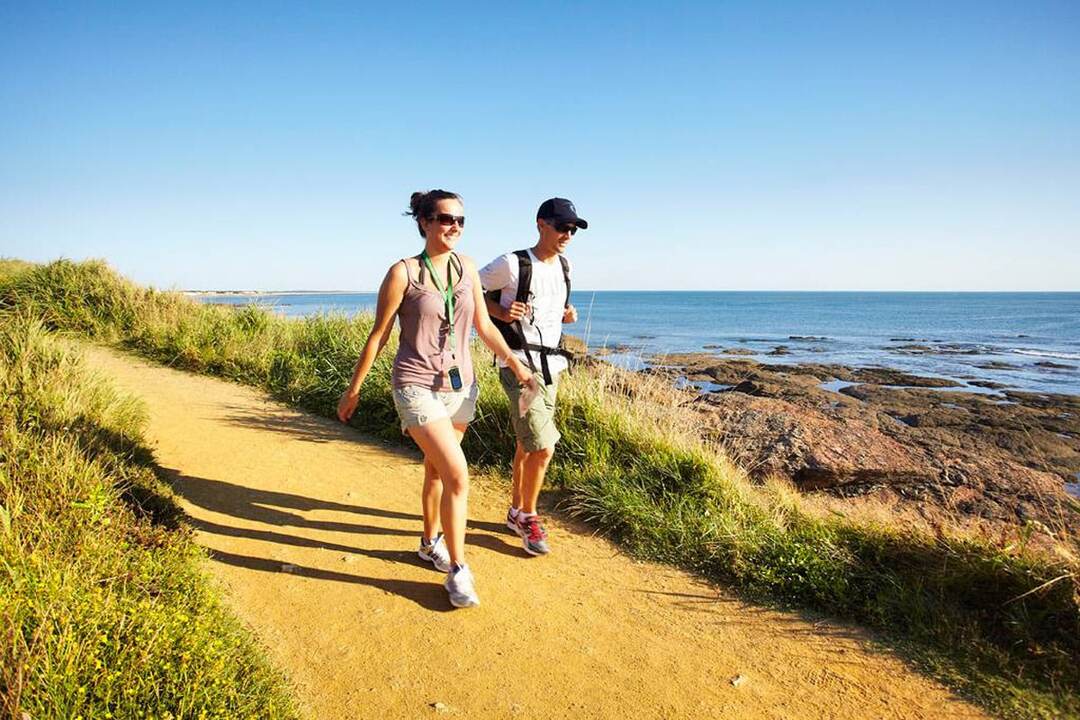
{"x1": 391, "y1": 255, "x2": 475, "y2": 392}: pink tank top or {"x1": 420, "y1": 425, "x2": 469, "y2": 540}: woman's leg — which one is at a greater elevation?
{"x1": 391, "y1": 255, "x2": 475, "y2": 392}: pink tank top

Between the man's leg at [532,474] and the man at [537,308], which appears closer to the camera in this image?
the man at [537,308]

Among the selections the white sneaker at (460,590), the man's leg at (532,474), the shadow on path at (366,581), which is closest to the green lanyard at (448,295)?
the man's leg at (532,474)

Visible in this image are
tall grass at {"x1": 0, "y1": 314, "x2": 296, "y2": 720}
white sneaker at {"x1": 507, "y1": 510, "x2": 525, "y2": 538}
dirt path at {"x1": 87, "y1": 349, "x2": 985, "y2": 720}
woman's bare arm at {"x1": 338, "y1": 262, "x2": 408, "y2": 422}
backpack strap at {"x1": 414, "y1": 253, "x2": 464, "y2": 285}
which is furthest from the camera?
white sneaker at {"x1": 507, "y1": 510, "x2": 525, "y2": 538}

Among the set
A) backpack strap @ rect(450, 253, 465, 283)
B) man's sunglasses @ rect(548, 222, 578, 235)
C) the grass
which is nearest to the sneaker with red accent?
the grass

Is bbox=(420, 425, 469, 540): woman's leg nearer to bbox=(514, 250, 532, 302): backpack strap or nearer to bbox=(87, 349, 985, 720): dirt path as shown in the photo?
bbox=(87, 349, 985, 720): dirt path

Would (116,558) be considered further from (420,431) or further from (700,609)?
(700,609)

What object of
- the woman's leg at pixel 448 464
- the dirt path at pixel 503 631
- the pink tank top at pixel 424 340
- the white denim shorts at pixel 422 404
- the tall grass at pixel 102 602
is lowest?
the dirt path at pixel 503 631

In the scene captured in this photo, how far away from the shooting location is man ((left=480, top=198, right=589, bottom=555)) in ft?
12.8

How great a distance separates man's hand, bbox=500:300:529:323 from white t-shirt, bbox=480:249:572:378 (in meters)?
0.06

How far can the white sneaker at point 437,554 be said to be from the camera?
385cm

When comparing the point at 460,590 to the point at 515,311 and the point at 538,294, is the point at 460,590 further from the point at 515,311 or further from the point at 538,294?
the point at 538,294

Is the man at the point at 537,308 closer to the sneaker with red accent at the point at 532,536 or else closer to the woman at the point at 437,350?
the sneaker with red accent at the point at 532,536

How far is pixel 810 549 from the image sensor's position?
3898 mm

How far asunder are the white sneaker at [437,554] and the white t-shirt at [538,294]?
1.21 metres
